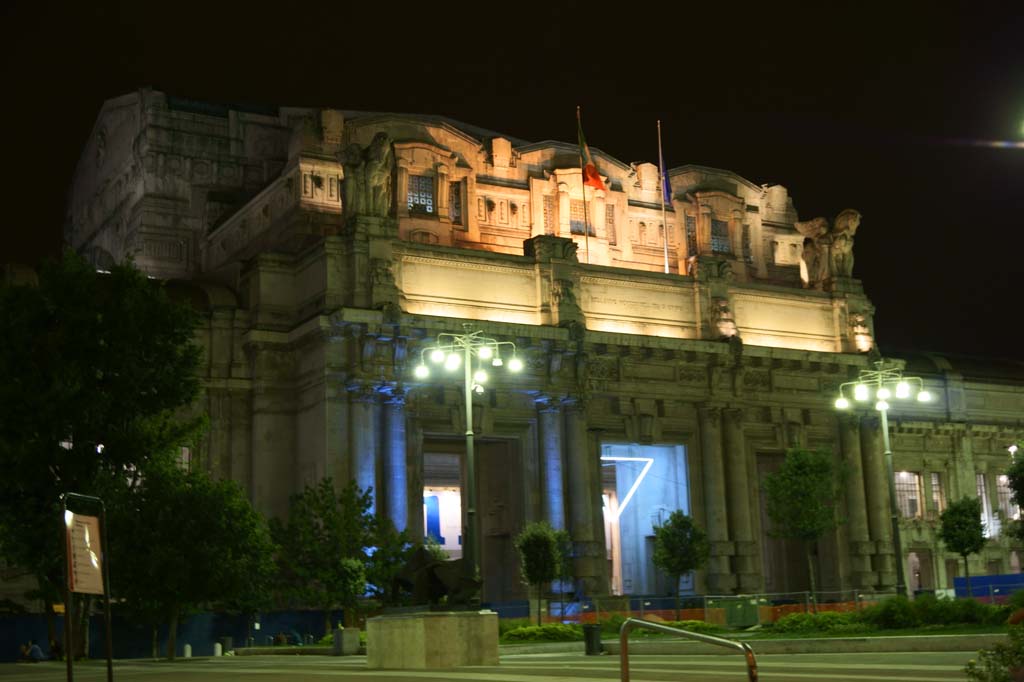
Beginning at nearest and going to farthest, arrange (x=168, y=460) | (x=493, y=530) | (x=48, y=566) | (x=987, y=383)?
(x=48, y=566) < (x=168, y=460) < (x=493, y=530) < (x=987, y=383)

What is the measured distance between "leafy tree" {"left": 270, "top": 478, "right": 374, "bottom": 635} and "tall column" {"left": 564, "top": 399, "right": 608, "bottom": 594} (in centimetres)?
1170

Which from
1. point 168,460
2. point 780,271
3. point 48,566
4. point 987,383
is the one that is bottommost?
point 48,566

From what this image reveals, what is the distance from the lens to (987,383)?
8575cm

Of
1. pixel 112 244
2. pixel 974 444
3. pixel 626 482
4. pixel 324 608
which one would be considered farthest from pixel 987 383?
pixel 112 244

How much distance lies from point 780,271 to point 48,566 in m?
50.4

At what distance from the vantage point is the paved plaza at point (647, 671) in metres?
21.7

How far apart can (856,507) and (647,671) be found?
5139 cm

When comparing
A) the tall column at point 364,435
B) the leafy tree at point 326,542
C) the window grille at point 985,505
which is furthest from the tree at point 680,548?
the window grille at point 985,505

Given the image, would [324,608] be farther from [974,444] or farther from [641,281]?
[974,444]

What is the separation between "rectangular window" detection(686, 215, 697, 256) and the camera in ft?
252

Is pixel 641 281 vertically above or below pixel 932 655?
above

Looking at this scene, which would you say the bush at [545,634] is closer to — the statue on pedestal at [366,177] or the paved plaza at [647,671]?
the paved plaza at [647,671]

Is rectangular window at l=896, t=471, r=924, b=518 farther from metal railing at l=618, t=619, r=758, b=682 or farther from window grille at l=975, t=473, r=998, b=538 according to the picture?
metal railing at l=618, t=619, r=758, b=682

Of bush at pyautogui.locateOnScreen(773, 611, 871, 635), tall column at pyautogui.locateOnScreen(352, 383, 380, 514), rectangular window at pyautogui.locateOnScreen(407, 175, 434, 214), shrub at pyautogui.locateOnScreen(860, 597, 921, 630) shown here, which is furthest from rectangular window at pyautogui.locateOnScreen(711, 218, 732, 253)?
shrub at pyautogui.locateOnScreen(860, 597, 921, 630)
